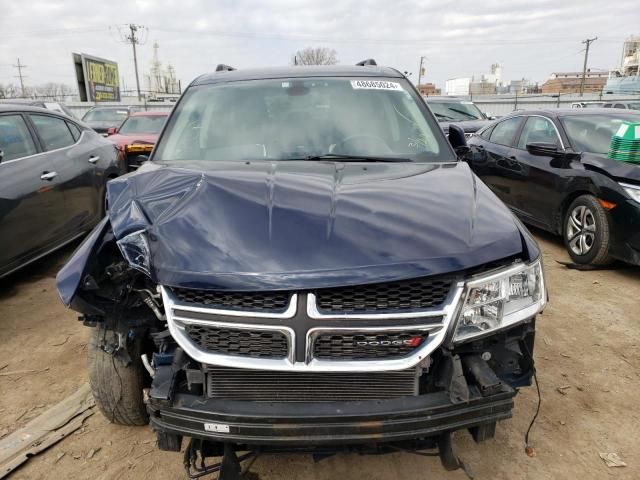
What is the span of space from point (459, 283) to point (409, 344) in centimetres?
29

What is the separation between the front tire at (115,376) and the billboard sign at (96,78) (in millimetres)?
31977

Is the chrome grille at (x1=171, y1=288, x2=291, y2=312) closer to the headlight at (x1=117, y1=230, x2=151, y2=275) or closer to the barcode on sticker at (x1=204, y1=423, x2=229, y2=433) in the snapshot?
the headlight at (x1=117, y1=230, x2=151, y2=275)

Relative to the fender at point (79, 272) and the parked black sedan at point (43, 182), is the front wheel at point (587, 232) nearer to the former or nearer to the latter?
the fender at point (79, 272)

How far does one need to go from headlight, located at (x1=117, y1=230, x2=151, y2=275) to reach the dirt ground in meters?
1.09

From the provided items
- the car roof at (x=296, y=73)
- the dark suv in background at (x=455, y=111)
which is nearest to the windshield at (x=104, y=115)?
the dark suv in background at (x=455, y=111)

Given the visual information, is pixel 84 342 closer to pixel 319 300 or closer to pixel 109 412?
pixel 109 412

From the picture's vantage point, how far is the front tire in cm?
231

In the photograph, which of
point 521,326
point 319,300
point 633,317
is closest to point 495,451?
point 521,326

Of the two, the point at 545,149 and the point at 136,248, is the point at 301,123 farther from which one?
the point at 545,149

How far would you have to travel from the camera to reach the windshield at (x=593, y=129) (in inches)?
206

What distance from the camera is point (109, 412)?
2506 mm

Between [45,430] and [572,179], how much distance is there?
16.6 feet

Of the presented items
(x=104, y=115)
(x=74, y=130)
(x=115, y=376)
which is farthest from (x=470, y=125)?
(x=104, y=115)

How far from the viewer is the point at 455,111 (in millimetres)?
12328
